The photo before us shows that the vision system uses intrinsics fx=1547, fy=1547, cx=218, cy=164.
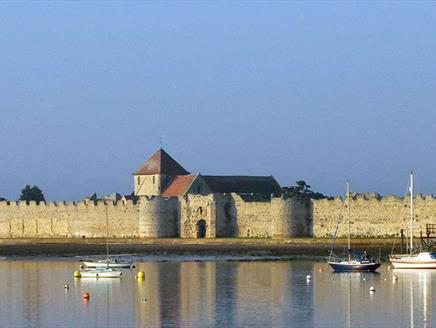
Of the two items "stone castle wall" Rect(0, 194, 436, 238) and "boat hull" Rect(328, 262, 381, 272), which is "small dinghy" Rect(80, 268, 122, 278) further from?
"stone castle wall" Rect(0, 194, 436, 238)

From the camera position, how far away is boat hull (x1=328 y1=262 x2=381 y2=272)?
50.9 meters

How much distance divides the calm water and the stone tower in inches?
967

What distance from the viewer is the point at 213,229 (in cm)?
7019

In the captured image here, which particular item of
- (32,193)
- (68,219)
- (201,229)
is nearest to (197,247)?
(201,229)

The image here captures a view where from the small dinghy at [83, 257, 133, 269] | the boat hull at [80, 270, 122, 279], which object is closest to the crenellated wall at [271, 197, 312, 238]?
the small dinghy at [83, 257, 133, 269]

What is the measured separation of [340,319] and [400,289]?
842 cm

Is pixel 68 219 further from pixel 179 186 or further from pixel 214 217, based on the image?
pixel 214 217

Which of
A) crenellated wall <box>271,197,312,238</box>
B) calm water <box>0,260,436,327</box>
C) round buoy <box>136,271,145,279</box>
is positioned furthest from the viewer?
crenellated wall <box>271,197,312,238</box>

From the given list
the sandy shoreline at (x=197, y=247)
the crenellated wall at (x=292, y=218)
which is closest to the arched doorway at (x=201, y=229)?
the sandy shoreline at (x=197, y=247)

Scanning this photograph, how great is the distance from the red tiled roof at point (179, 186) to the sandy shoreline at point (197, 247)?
4.44 metres

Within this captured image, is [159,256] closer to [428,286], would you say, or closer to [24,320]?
[428,286]

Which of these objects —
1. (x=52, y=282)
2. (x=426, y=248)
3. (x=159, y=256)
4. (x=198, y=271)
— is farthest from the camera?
(x=159, y=256)

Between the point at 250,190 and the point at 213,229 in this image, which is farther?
the point at 250,190

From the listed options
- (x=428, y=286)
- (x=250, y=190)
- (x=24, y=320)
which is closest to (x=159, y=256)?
(x=250, y=190)
